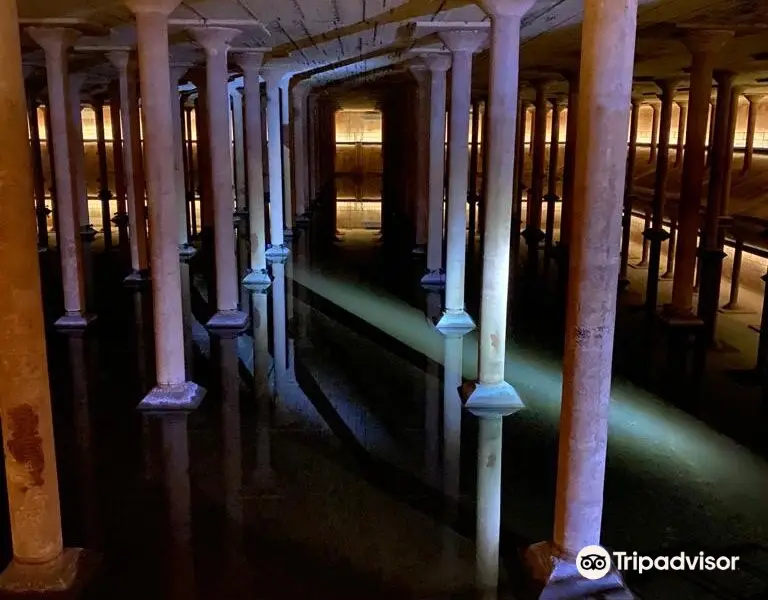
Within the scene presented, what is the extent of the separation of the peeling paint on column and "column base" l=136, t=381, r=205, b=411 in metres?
3.00

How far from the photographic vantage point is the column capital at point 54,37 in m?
8.77

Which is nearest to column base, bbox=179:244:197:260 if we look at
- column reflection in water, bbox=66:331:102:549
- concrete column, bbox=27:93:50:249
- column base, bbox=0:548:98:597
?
concrete column, bbox=27:93:50:249

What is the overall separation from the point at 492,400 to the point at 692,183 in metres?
4.92

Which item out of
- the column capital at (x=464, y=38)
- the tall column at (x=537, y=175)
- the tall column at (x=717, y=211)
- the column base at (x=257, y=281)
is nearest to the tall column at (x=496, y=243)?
the column capital at (x=464, y=38)

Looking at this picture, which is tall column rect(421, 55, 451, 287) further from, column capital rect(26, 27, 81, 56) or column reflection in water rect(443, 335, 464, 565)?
column capital rect(26, 27, 81, 56)

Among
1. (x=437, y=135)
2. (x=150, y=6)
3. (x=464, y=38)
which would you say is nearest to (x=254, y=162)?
(x=437, y=135)

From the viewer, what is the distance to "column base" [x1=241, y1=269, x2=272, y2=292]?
41.7 feet

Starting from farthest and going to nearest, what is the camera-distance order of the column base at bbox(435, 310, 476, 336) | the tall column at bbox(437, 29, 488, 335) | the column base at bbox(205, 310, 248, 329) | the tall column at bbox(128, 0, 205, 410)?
the column base at bbox(205, 310, 248, 329), the column base at bbox(435, 310, 476, 336), the tall column at bbox(437, 29, 488, 335), the tall column at bbox(128, 0, 205, 410)

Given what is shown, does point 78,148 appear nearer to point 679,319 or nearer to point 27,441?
point 679,319

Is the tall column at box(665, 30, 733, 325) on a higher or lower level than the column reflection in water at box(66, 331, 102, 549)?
higher

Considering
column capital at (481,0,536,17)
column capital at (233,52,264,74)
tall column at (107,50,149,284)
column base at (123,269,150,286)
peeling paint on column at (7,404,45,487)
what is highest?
column capital at (233,52,264,74)

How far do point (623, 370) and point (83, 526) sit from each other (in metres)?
5.83

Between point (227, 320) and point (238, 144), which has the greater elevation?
point (238, 144)

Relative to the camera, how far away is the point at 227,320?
10141 mm
